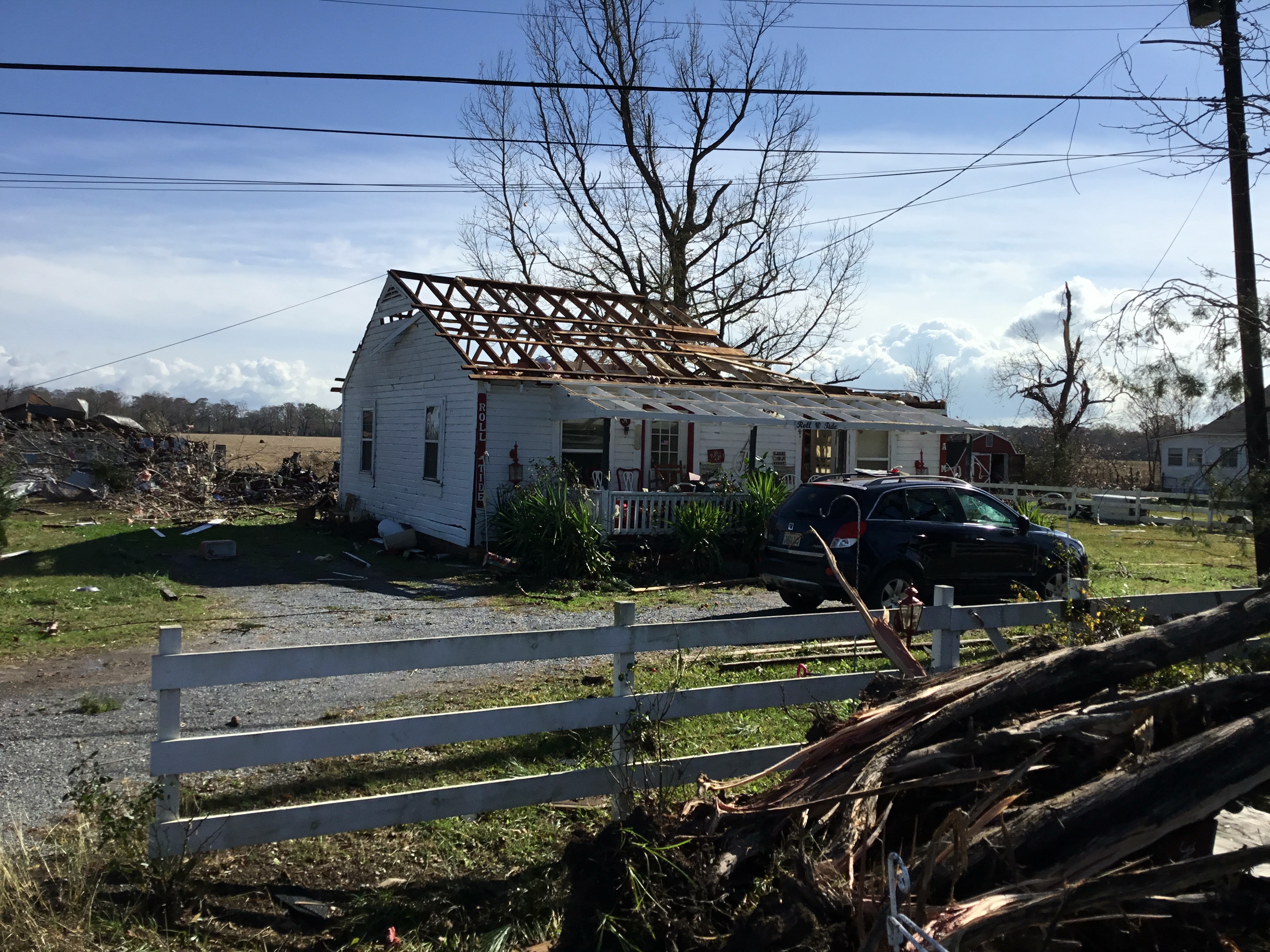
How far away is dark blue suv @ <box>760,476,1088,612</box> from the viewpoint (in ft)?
35.3

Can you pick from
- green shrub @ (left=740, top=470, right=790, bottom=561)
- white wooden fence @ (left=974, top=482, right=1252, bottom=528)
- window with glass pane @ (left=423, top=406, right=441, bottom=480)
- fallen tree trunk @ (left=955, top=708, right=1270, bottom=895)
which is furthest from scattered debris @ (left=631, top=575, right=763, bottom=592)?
white wooden fence @ (left=974, top=482, right=1252, bottom=528)

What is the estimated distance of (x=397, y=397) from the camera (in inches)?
826

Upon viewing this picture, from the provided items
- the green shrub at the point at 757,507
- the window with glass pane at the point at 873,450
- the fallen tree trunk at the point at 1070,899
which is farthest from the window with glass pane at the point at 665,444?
the fallen tree trunk at the point at 1070,899

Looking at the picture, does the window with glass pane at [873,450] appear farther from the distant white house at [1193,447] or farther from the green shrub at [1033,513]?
the distant white house at [1193,447]


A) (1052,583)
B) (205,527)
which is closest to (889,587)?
(1052,583)

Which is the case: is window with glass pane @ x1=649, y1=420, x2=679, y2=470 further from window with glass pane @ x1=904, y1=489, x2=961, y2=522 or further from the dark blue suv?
window with glass pane @ x1=904, y1=489, x2=961, y2=522

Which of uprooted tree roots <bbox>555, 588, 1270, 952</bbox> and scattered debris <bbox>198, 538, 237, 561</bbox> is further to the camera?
scattered debris <bbox>198, 538, 237, 561</bbox>

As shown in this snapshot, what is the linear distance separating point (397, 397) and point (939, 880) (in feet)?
62.5

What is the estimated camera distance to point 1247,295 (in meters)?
8.70

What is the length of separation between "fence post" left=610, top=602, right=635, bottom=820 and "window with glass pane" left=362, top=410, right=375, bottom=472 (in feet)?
60.6

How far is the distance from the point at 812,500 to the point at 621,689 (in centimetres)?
675

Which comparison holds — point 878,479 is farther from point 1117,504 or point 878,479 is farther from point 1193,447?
point 1193,447

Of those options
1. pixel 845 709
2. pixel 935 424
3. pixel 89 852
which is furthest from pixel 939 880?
pixel 935 424

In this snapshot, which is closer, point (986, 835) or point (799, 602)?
point (986, 835)
